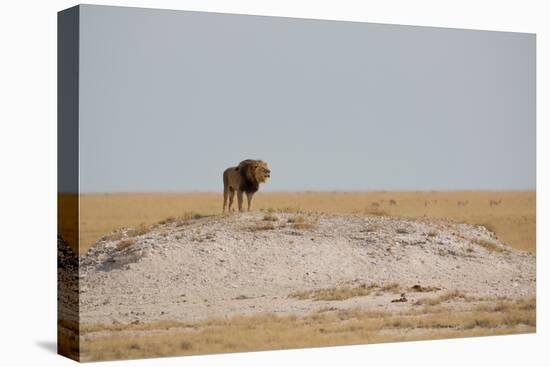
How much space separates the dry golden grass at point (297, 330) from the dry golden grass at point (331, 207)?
1569 millimetres

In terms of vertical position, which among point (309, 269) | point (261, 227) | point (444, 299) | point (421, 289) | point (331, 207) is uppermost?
point (331, 207)

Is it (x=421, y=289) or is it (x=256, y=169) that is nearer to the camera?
(x=256, y=169)

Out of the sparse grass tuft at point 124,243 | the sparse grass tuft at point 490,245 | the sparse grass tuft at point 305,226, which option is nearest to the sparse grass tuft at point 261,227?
the sparse grass tuft at point 305,226

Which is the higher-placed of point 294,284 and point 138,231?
point 138,231

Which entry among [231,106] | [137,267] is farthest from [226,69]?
[137,267]

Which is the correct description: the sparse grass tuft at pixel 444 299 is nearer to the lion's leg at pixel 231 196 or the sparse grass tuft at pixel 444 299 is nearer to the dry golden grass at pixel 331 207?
the dry golden grass at pixel 331 207

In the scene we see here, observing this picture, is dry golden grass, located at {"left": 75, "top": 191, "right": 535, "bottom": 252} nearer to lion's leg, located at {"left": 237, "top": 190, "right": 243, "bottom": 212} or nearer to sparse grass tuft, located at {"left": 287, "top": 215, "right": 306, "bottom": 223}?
sparse grass tuft, located at {"left": 287, "top": 215, "right": 306, "bottom": 223}

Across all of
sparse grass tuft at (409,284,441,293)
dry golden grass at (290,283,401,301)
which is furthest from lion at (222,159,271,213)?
sparse grass tuft at (409,284,441,293)

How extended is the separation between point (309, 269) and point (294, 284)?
1.49 feet

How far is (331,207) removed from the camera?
22000mm

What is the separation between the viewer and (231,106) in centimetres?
2108

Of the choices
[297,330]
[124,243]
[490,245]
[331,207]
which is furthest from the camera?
[490,245]

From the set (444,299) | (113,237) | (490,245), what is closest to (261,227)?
(113,237)

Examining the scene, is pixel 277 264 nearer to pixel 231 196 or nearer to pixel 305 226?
pixel 305 226
